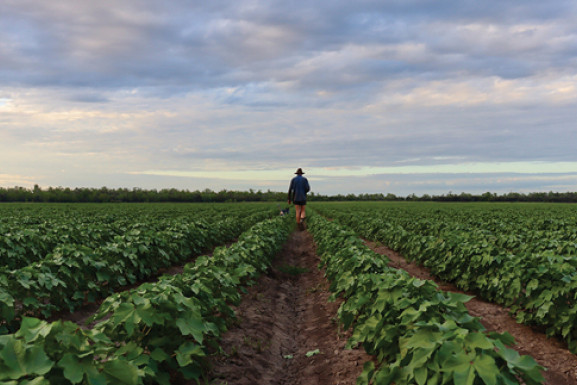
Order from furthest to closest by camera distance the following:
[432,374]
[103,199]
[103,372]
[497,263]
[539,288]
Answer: [103,199], [497,263], [539,288], [432,374], [103,372]

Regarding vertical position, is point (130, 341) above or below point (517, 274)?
below

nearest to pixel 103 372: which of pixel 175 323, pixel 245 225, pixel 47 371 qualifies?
pixel 47 371

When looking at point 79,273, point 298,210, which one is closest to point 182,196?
point 298,210

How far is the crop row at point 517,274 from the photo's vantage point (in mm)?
6098

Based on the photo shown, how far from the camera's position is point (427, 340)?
322cm

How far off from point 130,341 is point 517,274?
6.43m

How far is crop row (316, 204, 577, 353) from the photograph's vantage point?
6098mm

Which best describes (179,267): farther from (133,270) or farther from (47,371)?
(47,371)

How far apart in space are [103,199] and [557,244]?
337 feet

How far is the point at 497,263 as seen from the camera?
803cm

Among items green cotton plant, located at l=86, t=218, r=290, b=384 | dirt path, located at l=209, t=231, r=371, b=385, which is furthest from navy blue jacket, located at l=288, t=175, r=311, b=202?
green cotton plant, located at l=86, t=218, r=290, b=384

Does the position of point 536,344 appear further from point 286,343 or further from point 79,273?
point 79,273

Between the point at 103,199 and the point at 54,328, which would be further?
the point at 103,199

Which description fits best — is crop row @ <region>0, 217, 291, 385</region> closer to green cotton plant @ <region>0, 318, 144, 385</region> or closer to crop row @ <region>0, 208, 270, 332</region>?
green cotton plant @ <region>0, 318, 144, 385</region>
